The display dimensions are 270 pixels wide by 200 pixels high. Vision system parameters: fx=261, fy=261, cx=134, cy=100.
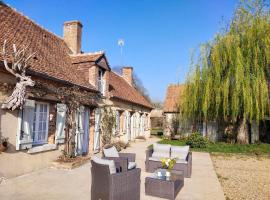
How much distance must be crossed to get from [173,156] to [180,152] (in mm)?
284

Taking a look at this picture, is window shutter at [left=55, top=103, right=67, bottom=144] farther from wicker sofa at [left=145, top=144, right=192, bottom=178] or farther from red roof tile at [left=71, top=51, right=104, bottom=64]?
red roof tile at [left=71, top=51, right=104, bottom=64]

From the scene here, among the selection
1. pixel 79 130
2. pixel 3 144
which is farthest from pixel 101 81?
pixel 3 144

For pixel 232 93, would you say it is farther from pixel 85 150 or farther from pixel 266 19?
pixel 85 150

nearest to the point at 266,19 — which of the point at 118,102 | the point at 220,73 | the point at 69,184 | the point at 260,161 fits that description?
the point at 220,73

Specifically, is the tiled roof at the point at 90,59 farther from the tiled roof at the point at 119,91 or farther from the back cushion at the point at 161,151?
the back cushion at the point at 161,151

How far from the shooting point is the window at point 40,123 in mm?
8508

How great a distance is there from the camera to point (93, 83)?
41.4 ft

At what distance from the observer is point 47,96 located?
8.86 meters

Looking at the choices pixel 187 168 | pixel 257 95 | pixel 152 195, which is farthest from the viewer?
pixel 257 95

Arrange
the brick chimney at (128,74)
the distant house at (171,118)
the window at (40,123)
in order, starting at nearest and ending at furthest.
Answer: the window at (40,123)
the distant house at (171,118)
the brick chimney at (128,74)

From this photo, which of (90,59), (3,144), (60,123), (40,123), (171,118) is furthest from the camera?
(171,118)

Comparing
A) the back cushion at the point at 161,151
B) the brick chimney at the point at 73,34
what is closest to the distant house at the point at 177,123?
→ the brick chimney at the point at 73,34

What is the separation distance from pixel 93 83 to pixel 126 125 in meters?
5.78

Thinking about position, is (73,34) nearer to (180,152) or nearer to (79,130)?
(79,130)
